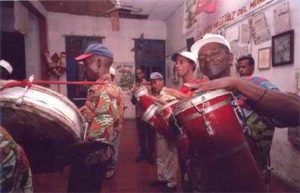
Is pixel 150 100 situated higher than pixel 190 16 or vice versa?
pixel 190 16

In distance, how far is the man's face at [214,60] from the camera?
5.27ft

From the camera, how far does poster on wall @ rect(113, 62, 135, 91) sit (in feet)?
32.9

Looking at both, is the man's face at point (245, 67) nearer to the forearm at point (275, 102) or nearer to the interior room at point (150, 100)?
the interior room at point (150, 100)

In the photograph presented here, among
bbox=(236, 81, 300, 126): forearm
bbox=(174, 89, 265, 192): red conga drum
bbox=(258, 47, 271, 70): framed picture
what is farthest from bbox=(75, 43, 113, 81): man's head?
bbox=(258, 47, 271, 70): framed picture

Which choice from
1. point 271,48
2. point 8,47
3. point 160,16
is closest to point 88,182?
point 271,48

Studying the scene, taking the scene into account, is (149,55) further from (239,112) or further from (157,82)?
(239,112)

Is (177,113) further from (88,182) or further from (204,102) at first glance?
(88,182)

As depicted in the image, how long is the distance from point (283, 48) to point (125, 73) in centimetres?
696

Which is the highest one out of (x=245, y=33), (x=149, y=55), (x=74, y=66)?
(x=149, y=55)

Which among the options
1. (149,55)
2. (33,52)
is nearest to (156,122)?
(33,52)


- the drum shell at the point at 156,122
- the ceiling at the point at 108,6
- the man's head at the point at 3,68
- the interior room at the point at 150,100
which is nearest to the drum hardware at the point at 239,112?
the interior room at the point at 150,100

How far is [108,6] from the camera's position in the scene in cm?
812

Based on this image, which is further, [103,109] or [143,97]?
[143,97]

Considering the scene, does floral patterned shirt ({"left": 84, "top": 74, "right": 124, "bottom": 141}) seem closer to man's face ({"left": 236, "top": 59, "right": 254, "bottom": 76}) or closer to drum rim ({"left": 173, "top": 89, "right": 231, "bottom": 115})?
drum rim ({"left": 173, "top": 89, "right": 231, "bottom": 115})
